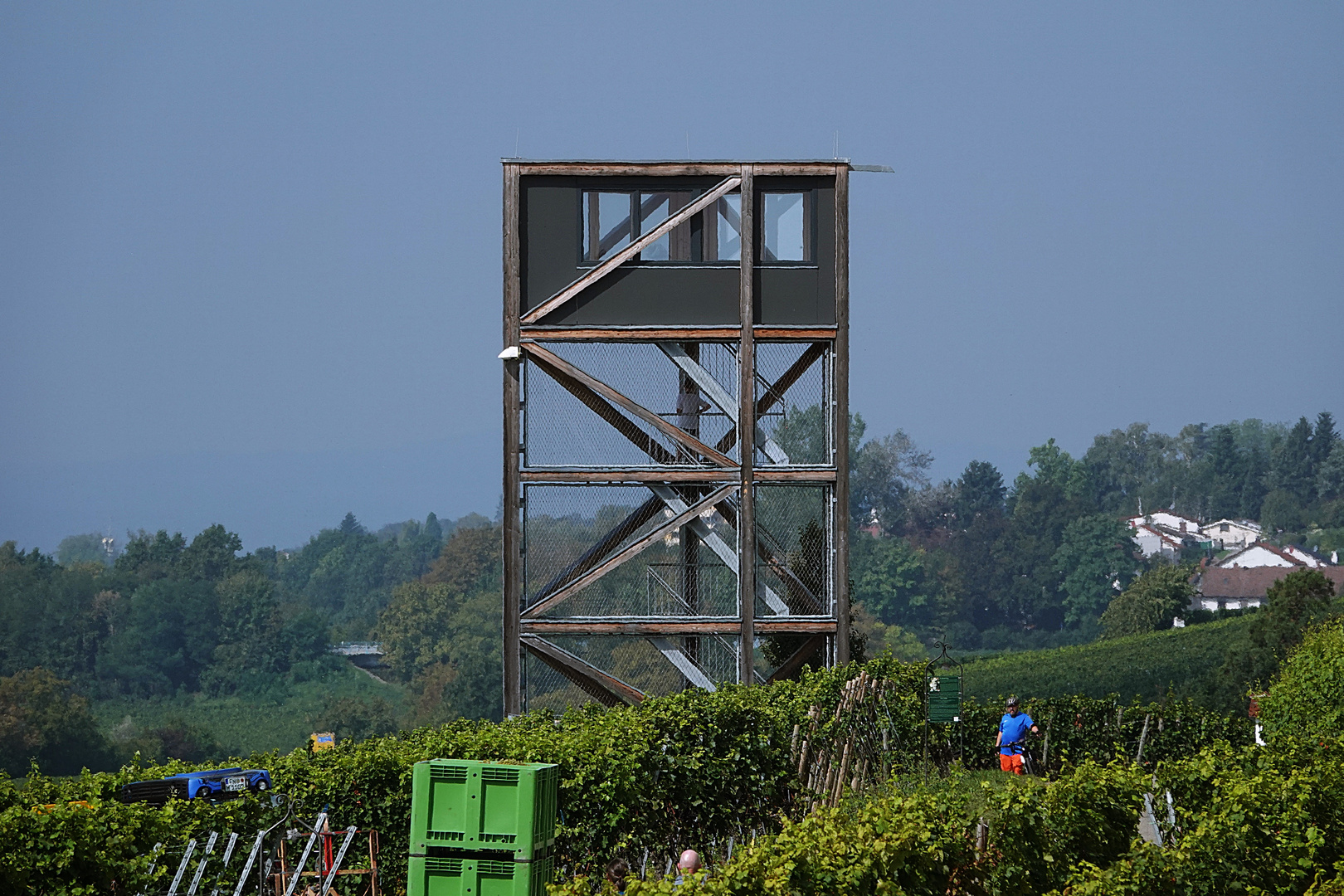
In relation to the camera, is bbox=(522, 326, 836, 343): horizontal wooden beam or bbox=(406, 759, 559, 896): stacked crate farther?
bbox=(522, 326, 836, 343): horizontal wooden beam

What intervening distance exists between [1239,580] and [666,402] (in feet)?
478

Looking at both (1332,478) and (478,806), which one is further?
(1332,478)

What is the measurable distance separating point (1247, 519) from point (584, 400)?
6983 inches

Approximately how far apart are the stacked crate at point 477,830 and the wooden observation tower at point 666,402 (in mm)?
11282

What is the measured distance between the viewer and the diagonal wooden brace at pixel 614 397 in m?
25.2

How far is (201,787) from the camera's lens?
18531mm

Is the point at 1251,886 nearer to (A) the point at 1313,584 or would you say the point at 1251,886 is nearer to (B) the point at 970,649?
(A) the point at 1313,584

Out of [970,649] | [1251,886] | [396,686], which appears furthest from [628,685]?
[970,649]

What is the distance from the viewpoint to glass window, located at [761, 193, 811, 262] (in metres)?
25.8

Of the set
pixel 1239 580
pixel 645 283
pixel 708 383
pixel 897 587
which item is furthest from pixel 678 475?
pixel 1239 580

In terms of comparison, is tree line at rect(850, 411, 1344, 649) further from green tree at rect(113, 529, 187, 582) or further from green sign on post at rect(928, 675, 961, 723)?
green sign on post at rect(928, 675, 961, 723)

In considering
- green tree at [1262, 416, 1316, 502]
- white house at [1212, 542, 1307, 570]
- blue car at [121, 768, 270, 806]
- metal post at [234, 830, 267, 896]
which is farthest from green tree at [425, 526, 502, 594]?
metal post at [234, 830, 267, 896]

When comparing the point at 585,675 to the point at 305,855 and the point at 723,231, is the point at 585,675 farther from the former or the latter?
the point at 305,855

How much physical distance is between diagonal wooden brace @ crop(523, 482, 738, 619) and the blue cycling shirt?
20.4ft
